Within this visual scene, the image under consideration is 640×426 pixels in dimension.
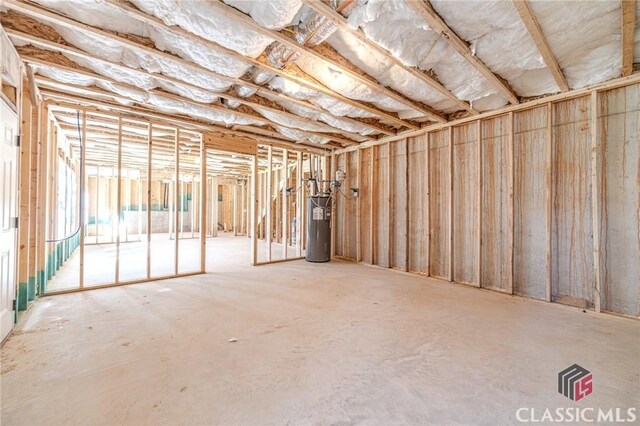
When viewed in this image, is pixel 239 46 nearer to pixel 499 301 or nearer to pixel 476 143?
pixel 476 143

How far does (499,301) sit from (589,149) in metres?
1.87

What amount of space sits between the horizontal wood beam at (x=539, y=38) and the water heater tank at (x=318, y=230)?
3579mm

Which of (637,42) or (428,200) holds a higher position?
(637,42)

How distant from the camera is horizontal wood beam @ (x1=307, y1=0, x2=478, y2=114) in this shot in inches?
70.1

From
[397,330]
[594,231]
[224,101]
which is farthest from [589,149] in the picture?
[224,101]

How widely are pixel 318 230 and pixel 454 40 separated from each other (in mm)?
3684

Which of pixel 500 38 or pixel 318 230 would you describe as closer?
pixel 500 38

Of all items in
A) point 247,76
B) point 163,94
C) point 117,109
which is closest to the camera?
point 247,76

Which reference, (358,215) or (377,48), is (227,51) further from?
(358,215)

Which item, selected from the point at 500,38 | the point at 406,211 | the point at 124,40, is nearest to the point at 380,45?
the point at 500,38
